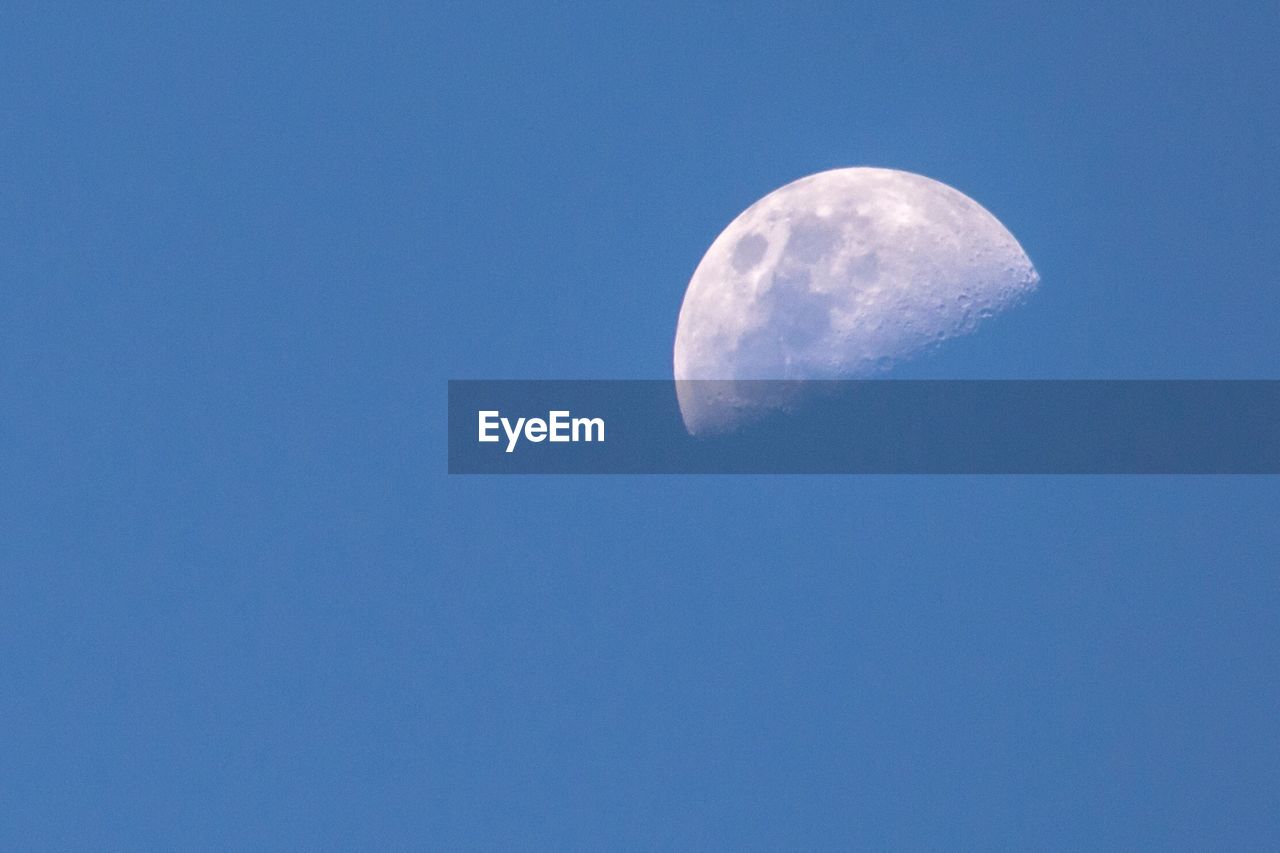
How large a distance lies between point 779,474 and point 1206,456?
364cm

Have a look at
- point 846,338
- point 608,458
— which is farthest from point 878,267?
point 608,458

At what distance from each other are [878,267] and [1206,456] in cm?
320

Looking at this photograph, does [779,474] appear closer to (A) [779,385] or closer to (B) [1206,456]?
(A) [779,385]

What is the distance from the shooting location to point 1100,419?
16.5m

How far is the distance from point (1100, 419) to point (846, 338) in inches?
88.8

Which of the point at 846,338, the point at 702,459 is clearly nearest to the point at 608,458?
the point at 702,459

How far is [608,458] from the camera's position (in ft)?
56.3

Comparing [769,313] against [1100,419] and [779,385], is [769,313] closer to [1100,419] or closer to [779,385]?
[779,385]

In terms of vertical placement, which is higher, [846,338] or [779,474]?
[846,338]

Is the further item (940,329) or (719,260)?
(719,260)

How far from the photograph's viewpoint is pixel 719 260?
17938mm

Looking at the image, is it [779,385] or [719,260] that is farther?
[719,260]

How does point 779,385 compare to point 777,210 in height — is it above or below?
below

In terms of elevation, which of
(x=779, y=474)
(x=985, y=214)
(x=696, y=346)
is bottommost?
(x=779, y=474)
